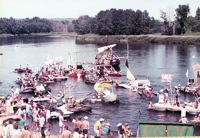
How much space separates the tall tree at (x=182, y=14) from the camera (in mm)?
82125

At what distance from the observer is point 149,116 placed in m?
19.9

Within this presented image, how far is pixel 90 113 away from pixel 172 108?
20.2ft

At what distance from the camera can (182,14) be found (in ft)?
272

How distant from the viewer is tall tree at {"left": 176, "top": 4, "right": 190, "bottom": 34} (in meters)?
82.1

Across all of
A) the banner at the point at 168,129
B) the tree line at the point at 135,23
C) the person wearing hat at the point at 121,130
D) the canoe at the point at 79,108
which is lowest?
the canoe at the point at 79,108

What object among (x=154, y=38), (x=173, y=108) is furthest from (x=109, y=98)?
(x=154, y=38)

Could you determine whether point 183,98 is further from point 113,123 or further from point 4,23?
point 4,23

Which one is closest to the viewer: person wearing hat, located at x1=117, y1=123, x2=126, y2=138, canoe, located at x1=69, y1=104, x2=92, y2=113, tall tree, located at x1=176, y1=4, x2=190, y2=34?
person wearing hat, located at x1=117, y1=123, x2=126, y2=138

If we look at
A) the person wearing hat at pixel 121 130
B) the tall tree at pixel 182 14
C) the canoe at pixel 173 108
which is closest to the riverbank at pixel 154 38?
the tall tree at pixel 182 14

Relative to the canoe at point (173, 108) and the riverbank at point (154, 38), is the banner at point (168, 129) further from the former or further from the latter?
the riverbank at point (154, 38)

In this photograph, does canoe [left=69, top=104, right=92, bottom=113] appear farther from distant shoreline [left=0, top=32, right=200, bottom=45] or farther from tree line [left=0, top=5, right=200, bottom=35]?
tree line [left=0, top=5, right=200, bottom=35]

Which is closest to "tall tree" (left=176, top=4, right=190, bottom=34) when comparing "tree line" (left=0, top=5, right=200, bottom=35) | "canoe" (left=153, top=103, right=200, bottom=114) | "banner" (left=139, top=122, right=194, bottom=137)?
"tree line" (left=0, top=5, right=200, bottom=35)

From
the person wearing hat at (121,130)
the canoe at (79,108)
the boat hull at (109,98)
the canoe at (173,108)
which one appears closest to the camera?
the person wearing hat at (121,130)

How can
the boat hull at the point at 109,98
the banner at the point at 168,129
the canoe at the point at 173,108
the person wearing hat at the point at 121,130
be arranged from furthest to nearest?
the boat hull at the point at 109,98, the canoe at the point at 173,108, the person wearing hat at the point at 121,130, the banner at the point at 168,129
